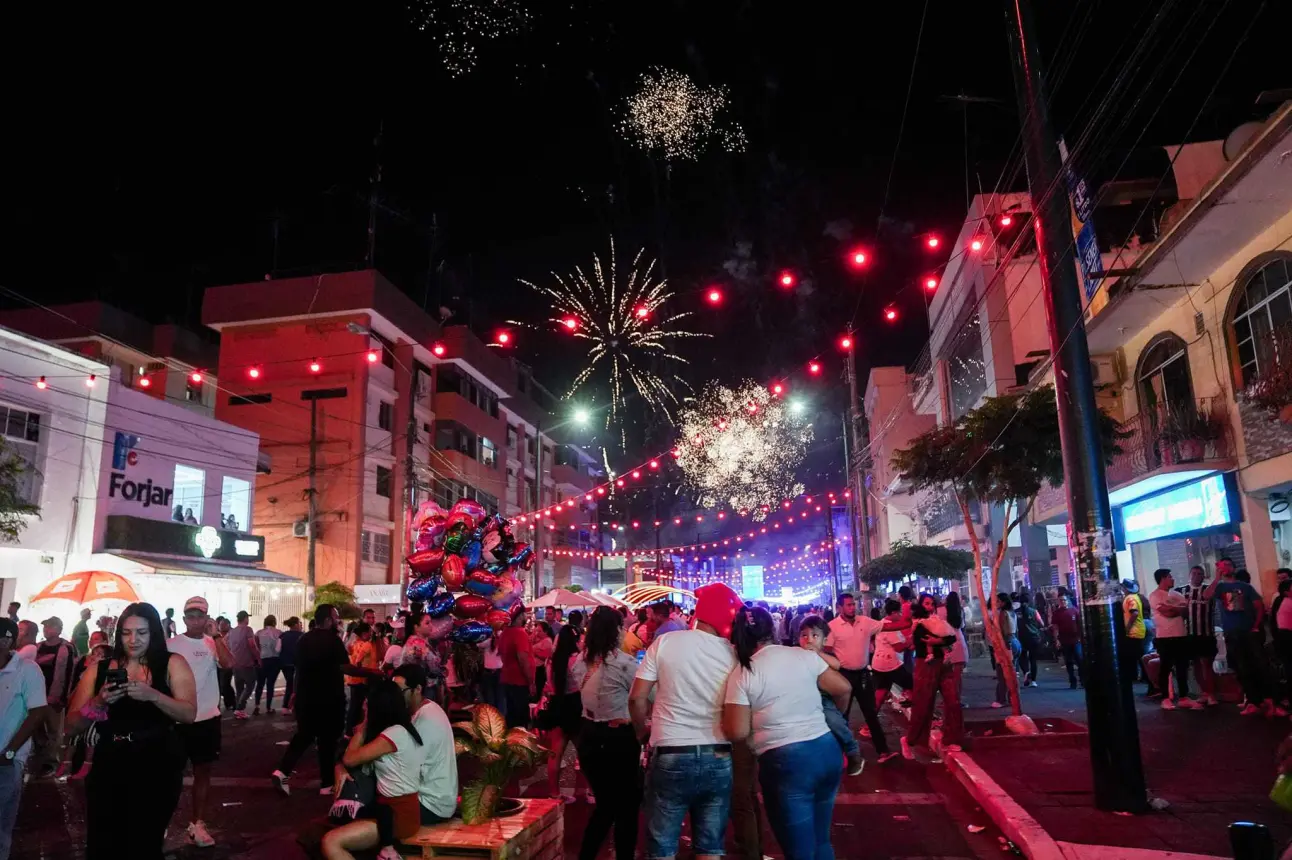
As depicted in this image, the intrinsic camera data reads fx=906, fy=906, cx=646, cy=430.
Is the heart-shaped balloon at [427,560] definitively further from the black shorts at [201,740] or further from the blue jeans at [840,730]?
the blue jeans at [840,730]

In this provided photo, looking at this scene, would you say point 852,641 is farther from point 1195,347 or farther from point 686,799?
point 1195,347

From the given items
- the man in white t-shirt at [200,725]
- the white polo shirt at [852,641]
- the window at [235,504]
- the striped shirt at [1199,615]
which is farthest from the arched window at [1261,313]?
the window at [235,504]

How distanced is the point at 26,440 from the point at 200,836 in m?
17.2

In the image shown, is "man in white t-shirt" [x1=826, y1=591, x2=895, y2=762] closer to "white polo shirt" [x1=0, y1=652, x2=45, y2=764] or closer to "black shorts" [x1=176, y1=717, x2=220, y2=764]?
"black shorts" [x1=176, y1=717, x2=220, y2=764]

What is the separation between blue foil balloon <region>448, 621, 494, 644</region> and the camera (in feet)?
32.4

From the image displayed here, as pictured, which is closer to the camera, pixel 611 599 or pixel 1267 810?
pixel 1267 810

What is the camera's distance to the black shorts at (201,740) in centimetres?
708

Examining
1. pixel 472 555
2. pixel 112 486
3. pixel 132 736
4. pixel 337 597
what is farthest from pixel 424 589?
pixel 337 597

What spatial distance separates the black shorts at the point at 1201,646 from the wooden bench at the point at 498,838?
10075mm

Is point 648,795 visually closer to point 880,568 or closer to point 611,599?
point 611,599

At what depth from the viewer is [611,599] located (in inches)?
771

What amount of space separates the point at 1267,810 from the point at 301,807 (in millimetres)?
7931

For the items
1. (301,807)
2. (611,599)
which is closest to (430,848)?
(301,807)

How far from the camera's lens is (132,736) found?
4.69 metres
